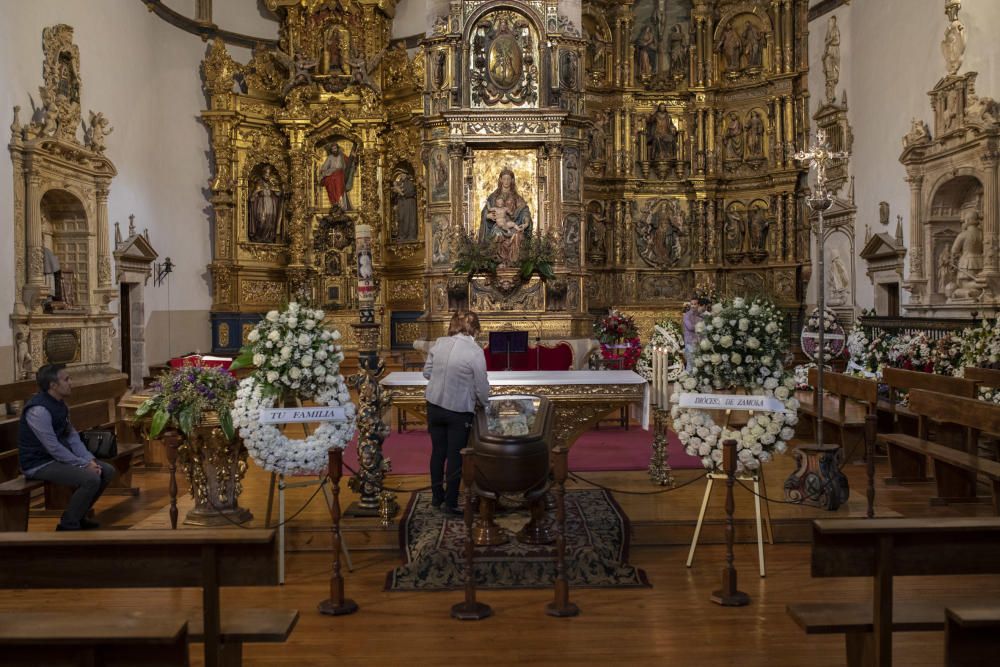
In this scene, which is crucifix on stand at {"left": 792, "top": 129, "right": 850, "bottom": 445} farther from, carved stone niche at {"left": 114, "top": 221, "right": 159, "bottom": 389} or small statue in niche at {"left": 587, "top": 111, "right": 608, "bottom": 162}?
carved stone niche at {"left": 114, "top": 221, "right": 159, "bottom": 389}

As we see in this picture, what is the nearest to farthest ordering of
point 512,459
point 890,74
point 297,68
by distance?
1. point 512,459
2. point 890,74
3. point 297,68

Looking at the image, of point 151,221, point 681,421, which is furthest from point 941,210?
point 151,221

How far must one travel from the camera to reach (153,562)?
405 cm

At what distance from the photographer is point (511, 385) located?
9.20 m

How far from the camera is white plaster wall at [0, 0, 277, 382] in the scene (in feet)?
45.2

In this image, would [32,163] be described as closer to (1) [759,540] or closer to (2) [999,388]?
(1) [759,540]

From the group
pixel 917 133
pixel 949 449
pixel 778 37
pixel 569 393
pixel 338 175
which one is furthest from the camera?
pixel 338 175

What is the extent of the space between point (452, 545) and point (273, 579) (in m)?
2.85

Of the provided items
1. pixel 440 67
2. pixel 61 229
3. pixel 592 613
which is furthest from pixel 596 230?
pixel 592 613

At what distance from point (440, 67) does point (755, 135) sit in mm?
8110

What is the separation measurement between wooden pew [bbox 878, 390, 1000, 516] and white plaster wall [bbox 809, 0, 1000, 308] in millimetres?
6868

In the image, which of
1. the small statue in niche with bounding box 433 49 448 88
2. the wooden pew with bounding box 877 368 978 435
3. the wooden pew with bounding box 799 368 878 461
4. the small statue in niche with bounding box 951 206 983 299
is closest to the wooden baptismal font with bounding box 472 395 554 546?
the wooden pew with bounding box 799 368 878 461

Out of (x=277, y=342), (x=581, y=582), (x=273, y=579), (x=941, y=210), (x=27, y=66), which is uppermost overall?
(x=27, y=66)

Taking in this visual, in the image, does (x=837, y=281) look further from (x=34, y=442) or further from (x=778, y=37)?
(x=34, y=442)
